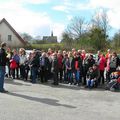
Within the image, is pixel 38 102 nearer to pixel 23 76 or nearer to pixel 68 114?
pixel 68 114

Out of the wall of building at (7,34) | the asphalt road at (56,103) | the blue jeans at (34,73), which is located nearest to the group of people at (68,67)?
the blue jeans at (34,73)

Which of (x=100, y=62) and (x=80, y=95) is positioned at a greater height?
(x=100, y=62)

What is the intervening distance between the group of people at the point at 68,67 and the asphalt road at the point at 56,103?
3.55 ft

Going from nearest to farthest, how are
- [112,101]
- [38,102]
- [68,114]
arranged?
1. [68,114]
2. [38,102]
3. [112,101]

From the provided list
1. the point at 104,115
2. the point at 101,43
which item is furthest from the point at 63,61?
the point at 101,43

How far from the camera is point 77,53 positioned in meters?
19.4

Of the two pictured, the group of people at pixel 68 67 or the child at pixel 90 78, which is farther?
the group of people at pixel 68 67

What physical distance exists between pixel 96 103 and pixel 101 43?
41458 mm

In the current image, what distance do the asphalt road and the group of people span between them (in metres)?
1.08

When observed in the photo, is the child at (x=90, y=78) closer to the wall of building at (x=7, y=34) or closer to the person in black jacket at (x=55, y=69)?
the person in black jacket at (x=55, y=69)

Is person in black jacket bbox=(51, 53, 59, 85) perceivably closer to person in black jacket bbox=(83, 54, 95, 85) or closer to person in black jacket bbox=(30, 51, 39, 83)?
person in black jacket bbox=(30, 51, 39, 83)

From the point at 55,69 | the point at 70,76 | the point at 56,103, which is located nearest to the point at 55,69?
the point at 55,69

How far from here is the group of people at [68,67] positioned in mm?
18906

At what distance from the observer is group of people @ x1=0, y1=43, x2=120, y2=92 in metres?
18.9
